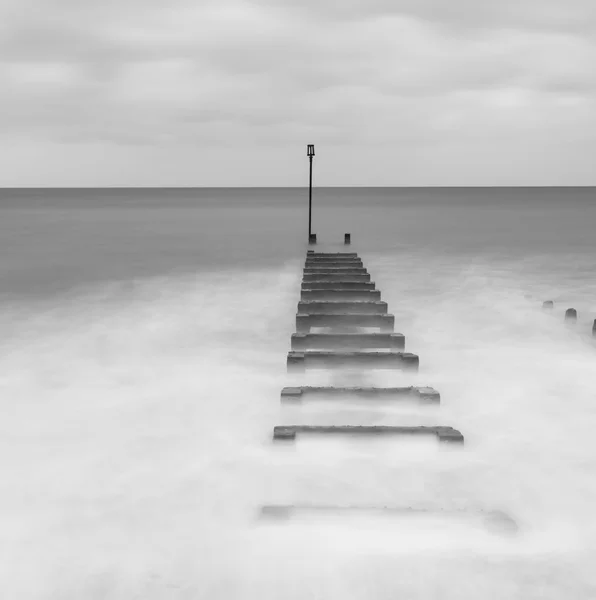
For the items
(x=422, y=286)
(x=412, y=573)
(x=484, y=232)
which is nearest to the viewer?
(x=412, y=573)

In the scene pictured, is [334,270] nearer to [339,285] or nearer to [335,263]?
[335,263]

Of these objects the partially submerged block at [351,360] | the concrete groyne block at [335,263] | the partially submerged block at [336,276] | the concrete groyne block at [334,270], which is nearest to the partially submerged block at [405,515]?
the partially submerged block at [351,360]

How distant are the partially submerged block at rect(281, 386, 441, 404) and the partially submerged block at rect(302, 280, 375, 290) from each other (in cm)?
507

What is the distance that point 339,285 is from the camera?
1183 cm

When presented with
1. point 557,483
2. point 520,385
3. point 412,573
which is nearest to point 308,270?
point 520,385

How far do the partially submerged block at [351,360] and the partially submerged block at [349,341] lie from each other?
441mm

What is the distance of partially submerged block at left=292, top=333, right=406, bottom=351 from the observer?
326 inches

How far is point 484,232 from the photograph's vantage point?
42625 mm

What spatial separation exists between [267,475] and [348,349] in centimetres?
369

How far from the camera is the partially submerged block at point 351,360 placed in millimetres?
7637

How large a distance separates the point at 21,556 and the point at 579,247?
3321cm

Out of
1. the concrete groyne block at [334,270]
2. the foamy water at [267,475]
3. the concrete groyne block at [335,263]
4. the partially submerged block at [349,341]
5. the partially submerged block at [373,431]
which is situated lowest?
the foamy water at [267,475]

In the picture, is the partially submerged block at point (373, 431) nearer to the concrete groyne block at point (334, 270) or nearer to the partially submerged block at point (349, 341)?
the partially submerged block at point (349, 341)

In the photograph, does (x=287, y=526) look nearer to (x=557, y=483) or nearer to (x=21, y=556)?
(x=21, y=556)
